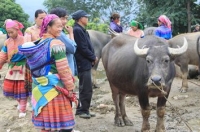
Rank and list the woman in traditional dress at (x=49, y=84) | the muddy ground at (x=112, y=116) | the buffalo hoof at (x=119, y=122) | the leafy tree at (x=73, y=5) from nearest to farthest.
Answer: the woman in traditional dress at (x=49, y=84) < the muddy ground at (x=112, y=116) < the buffalo hoof at (x=119, y=122) < the leafy tree at (x=73, y=5)

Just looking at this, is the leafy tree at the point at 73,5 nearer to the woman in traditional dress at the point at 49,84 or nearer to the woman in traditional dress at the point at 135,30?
the woman in traditional dress at the point at 135,30

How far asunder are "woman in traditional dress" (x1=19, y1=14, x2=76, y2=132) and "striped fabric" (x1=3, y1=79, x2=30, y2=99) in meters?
2.29

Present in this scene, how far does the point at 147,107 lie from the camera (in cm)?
507

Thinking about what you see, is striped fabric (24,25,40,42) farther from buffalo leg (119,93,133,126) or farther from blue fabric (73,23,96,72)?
buffalo leg (119,93,133,126)

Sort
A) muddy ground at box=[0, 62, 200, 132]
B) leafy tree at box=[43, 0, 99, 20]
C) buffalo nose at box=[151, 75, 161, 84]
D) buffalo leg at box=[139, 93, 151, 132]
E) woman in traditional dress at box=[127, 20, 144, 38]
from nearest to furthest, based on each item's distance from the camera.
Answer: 1. buffalo nose at box=[151, 75, 161, 84]
2. buffalo leg at box=[139, 93, 151, 132]
3. muddy ground at box=[0, 62, 200, 132]
4. woman in traditional dress at box=[127, 20, 144, 38]
5. leafy tree at box=[43, 0, 99, 20]

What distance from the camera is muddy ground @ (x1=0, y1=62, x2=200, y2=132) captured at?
226 inches

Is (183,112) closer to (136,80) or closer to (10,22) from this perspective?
(136,80)

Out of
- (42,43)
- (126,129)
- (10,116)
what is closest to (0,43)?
(10,116)

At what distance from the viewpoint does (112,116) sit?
6.54 m

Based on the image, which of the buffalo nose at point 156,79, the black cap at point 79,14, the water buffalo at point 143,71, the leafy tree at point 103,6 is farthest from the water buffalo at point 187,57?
the leafy tree at point 103,6

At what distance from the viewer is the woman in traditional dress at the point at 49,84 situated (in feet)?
12.2

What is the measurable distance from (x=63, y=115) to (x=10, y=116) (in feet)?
10.0

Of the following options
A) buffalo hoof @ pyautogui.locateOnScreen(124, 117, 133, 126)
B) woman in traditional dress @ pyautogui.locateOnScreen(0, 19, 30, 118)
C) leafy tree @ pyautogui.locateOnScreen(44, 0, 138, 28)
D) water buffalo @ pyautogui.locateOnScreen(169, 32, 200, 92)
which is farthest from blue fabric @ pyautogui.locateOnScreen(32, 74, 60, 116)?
leafy tree @ pyautogui.locateOnScreen(44, 0, 138, 28)

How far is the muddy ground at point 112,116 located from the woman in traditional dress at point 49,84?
1660 millimetres
